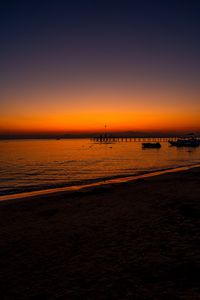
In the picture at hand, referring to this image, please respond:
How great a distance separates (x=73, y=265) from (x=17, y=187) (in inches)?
606

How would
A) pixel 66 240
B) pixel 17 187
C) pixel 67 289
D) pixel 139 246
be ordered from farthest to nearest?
1. pixel 17 187
2. pixel 66 240
3. pixel 139 246
4. pixel 67 289

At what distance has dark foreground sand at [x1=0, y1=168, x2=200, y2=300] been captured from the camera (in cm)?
459

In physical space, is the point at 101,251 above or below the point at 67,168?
above

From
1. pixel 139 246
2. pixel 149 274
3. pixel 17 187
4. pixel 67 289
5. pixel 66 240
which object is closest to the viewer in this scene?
pixel 67 289

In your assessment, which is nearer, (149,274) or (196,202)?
(149,274)

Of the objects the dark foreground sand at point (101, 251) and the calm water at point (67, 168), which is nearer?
the dark foreground sand at point (101, 251)

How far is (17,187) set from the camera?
19422 mm

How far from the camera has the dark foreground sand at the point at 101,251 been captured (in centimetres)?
459

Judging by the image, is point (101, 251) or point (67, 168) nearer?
point (101, 251)

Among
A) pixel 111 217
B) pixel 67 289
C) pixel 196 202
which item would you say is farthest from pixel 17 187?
pixel 67 289

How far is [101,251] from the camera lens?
6301 mm

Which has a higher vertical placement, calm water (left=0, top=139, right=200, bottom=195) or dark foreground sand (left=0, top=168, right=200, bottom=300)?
dark foreground sand (left=0, top=168, right=200, bottom=300)

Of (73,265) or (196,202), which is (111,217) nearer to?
(73,265)

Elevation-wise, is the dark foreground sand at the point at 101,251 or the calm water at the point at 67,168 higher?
the dark foreground sand at the point at 101,251
